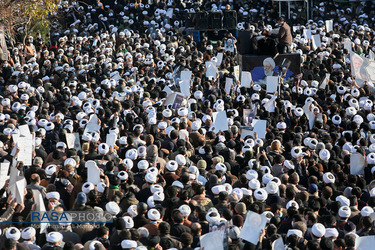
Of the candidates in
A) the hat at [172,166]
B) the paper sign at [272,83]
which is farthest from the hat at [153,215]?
the paper sign at [272,83]

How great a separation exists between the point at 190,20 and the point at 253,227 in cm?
1837

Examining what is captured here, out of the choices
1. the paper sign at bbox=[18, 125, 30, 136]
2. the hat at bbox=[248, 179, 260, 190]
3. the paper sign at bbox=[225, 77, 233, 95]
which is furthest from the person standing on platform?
the hat at bbox=[248, 179, 260, 190]

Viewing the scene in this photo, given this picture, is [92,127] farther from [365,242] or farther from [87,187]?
[365,242]

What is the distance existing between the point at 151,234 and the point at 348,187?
10.4ft

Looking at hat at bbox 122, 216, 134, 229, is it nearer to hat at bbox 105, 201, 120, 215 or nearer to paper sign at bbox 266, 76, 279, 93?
hat at bbox 105, 201, 120, 215

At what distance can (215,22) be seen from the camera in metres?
24.5

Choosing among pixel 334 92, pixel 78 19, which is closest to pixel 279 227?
pixel 334 92

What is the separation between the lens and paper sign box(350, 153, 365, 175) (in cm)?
1064

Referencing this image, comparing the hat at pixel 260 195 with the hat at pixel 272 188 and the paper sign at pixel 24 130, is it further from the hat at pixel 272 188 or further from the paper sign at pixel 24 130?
the paper sign at pixel 24 130

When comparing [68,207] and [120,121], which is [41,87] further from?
[68,207]

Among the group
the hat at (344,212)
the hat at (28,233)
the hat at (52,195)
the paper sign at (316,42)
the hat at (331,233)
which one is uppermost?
the hat at (28,233)

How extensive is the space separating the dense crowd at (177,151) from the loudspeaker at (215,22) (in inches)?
137

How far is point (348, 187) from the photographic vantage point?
9641 millimetres

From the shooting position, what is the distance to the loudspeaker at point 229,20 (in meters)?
24.7
